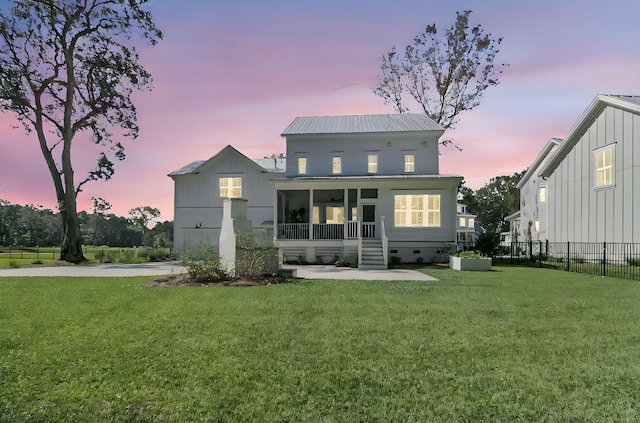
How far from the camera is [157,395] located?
369 centimetres

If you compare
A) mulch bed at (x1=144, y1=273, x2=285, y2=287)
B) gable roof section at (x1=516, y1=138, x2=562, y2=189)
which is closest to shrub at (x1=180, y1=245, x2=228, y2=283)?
mulch bed at (x1=144, y1=273, x2=285, y2=287)

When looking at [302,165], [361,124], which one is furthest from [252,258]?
[361,124]

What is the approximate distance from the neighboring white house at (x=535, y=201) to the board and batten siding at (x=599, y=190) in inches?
337

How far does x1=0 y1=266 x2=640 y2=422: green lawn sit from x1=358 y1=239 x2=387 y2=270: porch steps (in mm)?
9254

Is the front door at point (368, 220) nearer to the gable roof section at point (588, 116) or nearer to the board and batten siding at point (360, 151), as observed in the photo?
the board and batten siding at point (360, 151)

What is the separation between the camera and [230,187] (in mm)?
25312

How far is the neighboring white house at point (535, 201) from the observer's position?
29.3 meters

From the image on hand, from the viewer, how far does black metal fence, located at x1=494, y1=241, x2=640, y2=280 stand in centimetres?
1447

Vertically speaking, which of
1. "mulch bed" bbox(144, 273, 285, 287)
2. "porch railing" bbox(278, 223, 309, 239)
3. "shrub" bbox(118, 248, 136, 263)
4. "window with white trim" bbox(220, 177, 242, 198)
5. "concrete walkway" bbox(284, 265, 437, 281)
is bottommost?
"shrub" bbox(118, 248, 136, 263)

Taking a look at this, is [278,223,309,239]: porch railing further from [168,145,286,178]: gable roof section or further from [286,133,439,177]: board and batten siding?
[168,145,286,178]: gable roof section

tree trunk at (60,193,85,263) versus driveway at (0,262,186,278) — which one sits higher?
tree trunk at (60,193,85,263)

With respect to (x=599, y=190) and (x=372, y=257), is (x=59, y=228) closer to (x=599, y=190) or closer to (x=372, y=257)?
(x=372, y=257)

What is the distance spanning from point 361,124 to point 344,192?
6097 millimetres

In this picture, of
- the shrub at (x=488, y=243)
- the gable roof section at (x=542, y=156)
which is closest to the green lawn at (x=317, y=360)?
the shrub at (x=488, y=243)
